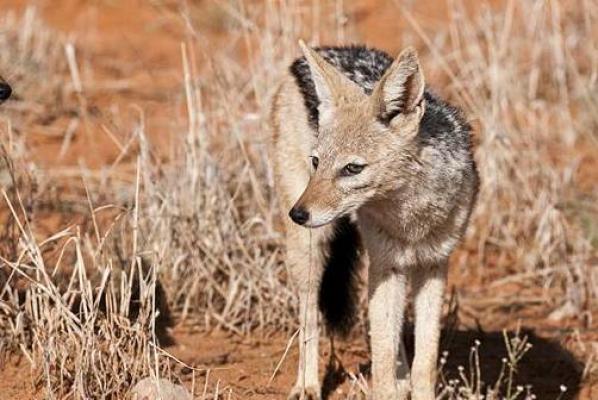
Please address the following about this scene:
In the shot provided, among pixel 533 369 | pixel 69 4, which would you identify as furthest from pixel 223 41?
pixel 533 369

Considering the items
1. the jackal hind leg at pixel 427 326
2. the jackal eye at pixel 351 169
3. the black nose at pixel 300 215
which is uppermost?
the jackal eye at pixel 351 169

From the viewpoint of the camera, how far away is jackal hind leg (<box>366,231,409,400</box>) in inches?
211

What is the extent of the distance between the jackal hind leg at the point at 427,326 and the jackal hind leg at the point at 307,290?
0.55 meters

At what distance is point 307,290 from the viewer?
5992mm

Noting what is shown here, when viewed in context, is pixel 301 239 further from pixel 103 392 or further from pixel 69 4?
pixel 69 4

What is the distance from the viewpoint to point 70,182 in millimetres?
8406

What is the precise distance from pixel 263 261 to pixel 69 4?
5695 millimetres

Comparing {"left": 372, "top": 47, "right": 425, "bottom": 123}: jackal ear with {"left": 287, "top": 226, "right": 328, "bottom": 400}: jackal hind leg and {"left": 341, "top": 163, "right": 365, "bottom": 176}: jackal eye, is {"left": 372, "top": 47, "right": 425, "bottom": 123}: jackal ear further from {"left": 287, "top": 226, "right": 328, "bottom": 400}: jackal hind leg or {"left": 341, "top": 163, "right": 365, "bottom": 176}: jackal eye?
{"left": 287, "top": 226, "right": 328, "bottom": 400}: jackal hind leg

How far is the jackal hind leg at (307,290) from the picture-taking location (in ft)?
19.3

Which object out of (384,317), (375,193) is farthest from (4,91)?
(384,317)

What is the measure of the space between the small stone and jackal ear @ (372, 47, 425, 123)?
1.25m

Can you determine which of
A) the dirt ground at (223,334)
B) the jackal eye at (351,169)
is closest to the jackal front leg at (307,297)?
the dirt ground at (223,334)

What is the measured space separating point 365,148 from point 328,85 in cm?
33

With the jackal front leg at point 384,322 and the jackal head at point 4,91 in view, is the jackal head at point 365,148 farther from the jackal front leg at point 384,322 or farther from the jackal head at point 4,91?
the jackal head at point 4,91
